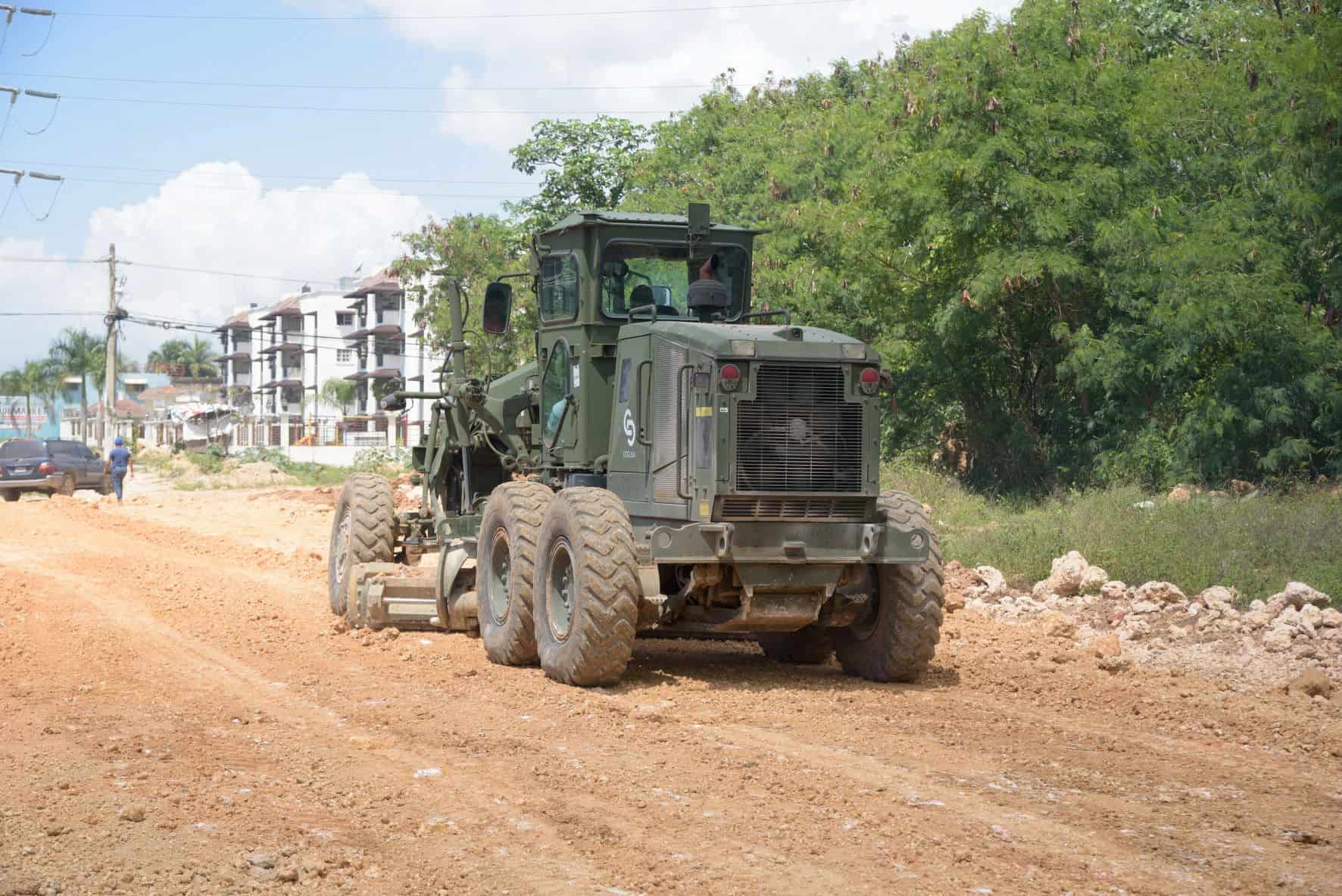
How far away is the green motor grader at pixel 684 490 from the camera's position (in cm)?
995

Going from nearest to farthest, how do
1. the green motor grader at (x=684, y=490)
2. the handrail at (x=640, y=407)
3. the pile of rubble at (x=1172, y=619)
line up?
the green motor grader at (x=684, y=490) < the handrail at (x=640, y=407) < the pile of rubble at (x=1172, y=619)

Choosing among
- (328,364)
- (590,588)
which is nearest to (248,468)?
(590,588)

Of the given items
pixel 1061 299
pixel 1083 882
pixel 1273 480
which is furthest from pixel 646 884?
pixel 1061 299

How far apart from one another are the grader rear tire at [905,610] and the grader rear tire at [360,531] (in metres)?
5.56

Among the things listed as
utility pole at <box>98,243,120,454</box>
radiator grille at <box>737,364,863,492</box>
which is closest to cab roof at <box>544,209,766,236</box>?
radiator grille at <box>737,364,863,492</box>

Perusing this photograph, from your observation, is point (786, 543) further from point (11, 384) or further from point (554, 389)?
point (11, 384)

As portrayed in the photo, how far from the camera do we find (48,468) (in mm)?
35312

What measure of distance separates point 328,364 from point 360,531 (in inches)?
3916

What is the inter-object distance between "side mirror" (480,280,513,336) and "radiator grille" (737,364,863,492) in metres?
3.02

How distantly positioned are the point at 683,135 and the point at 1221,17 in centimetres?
1798

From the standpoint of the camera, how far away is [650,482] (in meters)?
10.6

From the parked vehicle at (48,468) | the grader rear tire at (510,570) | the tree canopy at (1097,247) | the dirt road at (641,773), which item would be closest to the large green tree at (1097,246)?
the tree canopy at (1097,247)

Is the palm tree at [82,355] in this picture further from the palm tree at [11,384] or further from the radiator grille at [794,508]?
the radiator grille at [794,508]

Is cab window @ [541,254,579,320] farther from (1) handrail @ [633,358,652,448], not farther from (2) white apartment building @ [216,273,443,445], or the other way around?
(2) white apartment building @ [216,273,443,445]
